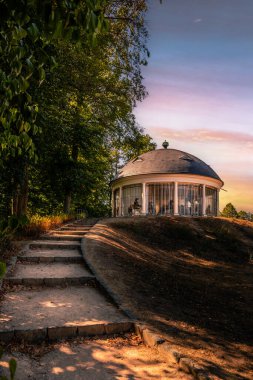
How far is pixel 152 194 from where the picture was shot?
26.9 metres

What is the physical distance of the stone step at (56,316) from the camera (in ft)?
16.2

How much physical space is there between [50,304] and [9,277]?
175 cm

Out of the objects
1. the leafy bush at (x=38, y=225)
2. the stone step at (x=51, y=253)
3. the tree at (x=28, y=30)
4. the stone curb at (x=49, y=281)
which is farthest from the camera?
the leafy bush at (x=38, y=225)

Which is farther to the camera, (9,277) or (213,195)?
(213,195)

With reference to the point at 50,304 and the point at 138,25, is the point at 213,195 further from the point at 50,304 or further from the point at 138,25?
the point at 50,304

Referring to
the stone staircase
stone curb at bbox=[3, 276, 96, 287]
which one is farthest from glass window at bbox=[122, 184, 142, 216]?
stone curb at bbox=[3, 276, 96, 287]

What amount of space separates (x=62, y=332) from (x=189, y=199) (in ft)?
74.0

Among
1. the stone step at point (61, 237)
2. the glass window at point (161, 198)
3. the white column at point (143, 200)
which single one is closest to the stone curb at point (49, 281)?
the stone step at point (61, 237)

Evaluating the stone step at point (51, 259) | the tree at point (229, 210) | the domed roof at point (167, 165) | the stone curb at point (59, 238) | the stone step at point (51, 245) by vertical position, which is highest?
the domed roof at point (167, 165)

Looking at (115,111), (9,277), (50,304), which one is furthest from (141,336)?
(115,111)

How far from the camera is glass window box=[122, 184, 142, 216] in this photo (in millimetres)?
27177

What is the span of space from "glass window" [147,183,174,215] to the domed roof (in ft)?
4.25

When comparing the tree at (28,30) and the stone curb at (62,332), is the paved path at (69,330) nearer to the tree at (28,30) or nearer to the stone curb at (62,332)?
the stone curb at (62,332)

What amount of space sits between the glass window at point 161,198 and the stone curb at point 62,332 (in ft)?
69.9
